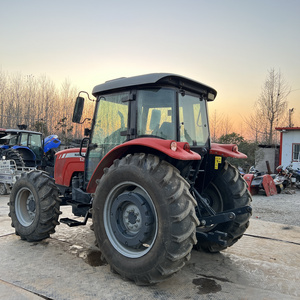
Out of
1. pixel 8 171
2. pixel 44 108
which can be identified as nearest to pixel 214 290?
pixel 8 171

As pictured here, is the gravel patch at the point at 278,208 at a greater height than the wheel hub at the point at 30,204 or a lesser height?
lesser

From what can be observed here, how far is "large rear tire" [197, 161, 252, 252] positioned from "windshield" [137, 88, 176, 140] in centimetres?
122

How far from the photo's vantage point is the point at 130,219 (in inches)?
137

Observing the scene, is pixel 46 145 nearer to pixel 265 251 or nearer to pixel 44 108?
pixel 265 251

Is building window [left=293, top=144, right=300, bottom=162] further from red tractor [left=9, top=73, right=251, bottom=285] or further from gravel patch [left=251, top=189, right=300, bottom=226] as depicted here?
red tractor [left=9, top=73, right=251, bottom=285]

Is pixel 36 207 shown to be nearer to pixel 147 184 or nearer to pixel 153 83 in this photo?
pixel 147 184

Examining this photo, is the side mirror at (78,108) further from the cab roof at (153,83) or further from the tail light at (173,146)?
the tail light at (173,146)

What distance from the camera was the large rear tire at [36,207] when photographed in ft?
14.9

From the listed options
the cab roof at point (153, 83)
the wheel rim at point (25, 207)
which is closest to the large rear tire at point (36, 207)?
the wheel rim at point (25, 207)

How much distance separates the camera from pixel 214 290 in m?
3.20

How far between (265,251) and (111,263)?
8.10 ft

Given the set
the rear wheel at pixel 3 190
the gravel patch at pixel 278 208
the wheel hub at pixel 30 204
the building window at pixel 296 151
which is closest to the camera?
the wheel hub at pixel 30 204

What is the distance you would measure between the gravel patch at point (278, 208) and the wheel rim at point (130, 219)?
195 inches

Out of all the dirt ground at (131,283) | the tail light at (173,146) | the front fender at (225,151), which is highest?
the tail light at (173,146)
